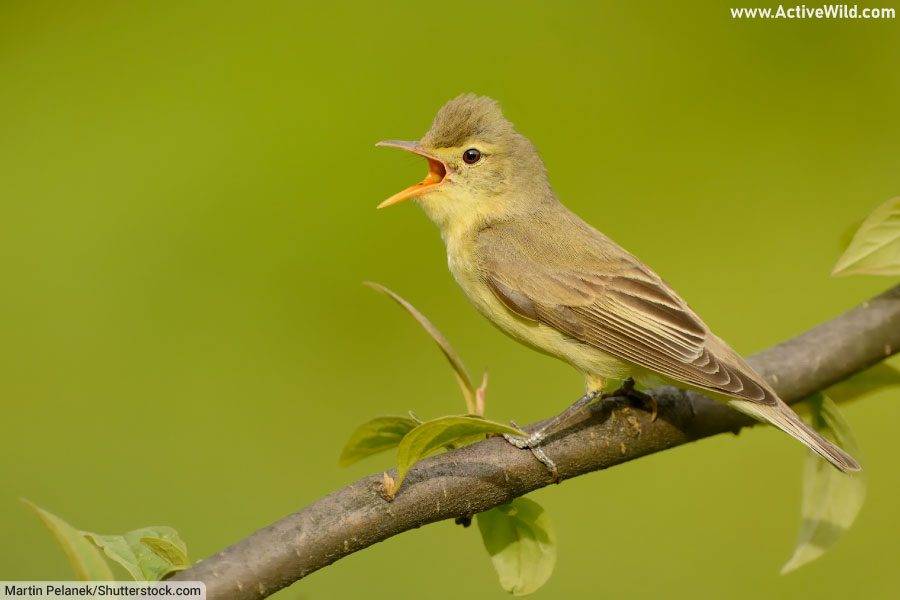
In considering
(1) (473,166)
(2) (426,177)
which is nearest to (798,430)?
(1) (473,166)

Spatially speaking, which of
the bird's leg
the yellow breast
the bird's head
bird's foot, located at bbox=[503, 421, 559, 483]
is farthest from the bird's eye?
bird's foot, located at bbox=[503, 421, 559, 483]

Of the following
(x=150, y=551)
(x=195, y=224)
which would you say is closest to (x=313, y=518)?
(x=150, y=551)

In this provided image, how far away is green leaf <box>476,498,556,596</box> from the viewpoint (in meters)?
1.88

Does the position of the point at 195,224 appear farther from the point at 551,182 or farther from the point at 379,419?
the point at 379,419

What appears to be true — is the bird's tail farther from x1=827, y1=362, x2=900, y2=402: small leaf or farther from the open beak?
the open beak

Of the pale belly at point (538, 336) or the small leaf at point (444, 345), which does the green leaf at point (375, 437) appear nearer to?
the small leaf at point (444, 345)

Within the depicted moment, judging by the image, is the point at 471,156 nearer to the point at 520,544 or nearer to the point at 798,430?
the point at 798,430

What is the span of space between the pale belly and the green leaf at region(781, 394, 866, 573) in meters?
0.48

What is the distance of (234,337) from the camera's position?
132 inches

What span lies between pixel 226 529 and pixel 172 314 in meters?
0.75

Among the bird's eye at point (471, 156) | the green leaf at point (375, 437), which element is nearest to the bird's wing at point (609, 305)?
the bird's eye at point (471, 156)

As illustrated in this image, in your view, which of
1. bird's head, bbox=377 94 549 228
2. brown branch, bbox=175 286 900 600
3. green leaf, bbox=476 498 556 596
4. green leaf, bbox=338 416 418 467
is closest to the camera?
brown branch, bbox=175 286 900 600

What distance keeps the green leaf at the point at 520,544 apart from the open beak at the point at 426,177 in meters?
1.08

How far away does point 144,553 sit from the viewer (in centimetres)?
154
